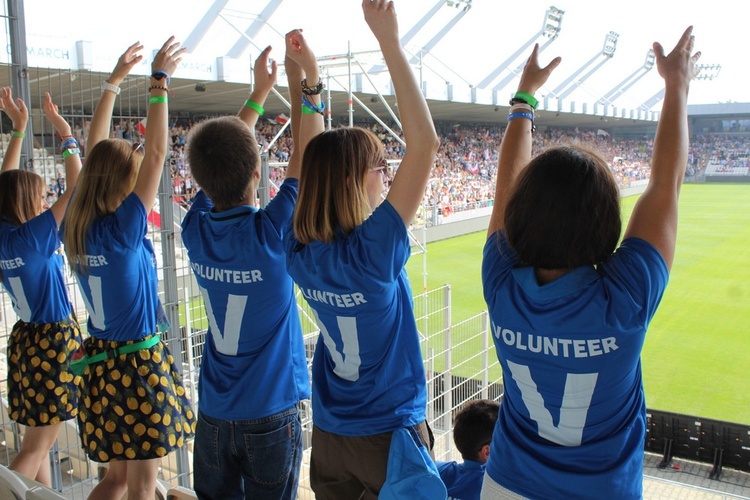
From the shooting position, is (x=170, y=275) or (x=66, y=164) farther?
(x=170, y=275)

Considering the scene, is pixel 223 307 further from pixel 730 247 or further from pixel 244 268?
pixel 730 247

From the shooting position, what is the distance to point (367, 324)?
1210 millimetres

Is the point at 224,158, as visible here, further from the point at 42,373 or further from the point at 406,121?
the point at 42,373

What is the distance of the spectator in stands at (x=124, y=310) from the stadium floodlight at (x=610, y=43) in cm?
1306

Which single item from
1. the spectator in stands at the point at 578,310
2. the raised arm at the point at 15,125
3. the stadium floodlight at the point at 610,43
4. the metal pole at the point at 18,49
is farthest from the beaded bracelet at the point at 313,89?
the stadium floodlight at the point at 610,43

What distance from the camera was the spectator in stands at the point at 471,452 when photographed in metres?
1.65

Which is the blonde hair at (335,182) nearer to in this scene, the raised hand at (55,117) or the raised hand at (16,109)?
the raised hand at (55,117)

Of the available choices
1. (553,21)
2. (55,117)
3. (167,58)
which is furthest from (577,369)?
(553,21)

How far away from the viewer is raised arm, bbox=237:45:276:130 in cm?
185

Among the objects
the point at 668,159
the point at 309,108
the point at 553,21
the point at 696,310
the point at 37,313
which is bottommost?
the point at 696,310

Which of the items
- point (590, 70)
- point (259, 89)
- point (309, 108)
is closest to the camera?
point (309, 108)

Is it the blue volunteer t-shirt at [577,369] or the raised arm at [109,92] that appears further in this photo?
the raised arm at [109,92]

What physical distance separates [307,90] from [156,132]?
45 cm

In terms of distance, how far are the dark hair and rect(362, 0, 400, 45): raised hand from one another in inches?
18.5
